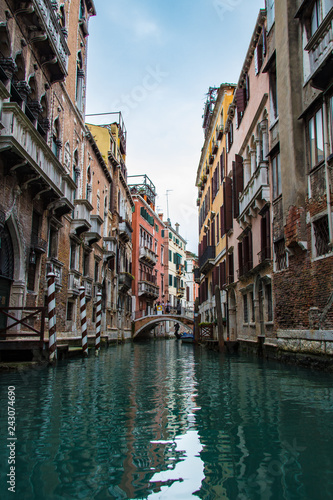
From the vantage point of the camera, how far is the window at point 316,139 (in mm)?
9608

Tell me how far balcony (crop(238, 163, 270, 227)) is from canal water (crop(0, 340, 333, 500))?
777 cm

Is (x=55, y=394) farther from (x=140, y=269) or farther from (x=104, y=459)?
(x=140, y=269)

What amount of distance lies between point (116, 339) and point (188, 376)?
66.9 ft

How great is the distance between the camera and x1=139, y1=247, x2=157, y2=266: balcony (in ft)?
137

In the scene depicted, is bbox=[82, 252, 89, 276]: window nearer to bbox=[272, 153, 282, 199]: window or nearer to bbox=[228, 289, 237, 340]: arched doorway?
bbox=[228, 289, 237, 340]: arched doorway

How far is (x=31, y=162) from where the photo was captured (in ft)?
35.9

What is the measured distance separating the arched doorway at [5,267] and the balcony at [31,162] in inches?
56.5

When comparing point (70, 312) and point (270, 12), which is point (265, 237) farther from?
point (70, 312)

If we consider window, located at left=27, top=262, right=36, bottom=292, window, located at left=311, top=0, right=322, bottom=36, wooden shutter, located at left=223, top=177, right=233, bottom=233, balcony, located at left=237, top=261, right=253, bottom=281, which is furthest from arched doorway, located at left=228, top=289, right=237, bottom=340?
window, located at left=311, top=0, right=322, bottom=36

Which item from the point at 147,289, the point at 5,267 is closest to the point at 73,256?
the point at 5,267

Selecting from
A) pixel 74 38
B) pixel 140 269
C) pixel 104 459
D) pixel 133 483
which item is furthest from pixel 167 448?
pixel 140 269

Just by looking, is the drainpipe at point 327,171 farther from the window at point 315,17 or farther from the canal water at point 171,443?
the canal water at point 171,443

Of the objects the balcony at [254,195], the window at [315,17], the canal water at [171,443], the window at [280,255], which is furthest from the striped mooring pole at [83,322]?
the window at [315,17]

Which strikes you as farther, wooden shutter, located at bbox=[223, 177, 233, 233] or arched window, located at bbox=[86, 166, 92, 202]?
arched window, located at bbox=[86, 166, 92, 202]
